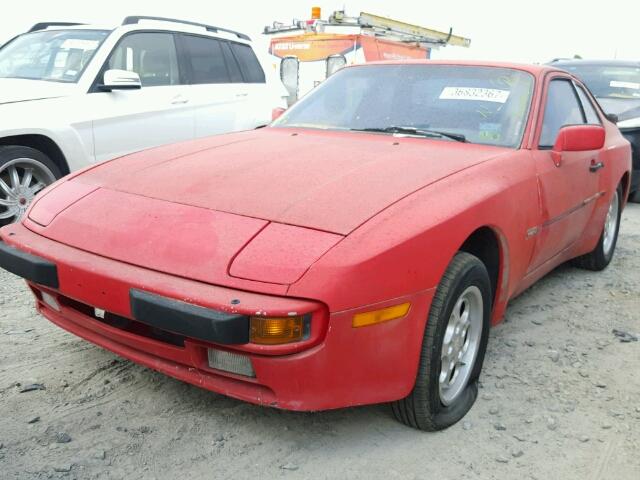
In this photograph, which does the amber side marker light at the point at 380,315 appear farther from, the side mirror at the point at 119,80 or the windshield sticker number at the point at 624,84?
the windshield sticker number at the point at 624,84

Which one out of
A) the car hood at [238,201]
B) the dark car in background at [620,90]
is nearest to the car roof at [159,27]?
the car hood at [238,201]

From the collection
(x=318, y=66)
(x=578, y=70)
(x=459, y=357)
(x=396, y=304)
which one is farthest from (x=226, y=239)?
(x=318, y=66)

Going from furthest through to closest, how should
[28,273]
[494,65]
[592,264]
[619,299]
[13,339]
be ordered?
[592,264] < [619,299] < [494,65] < [13,339] < [28,273]

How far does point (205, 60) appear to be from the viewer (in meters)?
6.26

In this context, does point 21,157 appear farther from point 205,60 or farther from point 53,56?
point 205,60

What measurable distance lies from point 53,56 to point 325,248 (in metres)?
4.28

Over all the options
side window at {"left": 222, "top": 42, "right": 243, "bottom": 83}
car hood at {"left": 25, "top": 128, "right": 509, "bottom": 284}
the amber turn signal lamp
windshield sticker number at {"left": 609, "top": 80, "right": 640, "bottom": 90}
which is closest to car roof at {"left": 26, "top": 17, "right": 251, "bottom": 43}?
side window at {"left": 222, "top": 42, "right": 243, "bottom": 83}

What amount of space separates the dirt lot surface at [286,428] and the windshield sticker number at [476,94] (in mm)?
1303

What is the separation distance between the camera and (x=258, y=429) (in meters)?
2.44

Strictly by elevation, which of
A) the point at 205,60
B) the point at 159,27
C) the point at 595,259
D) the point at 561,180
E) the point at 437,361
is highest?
the point at 159,27

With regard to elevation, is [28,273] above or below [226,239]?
below

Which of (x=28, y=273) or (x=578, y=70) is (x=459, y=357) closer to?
(x=28, y=273)

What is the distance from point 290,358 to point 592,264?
338cm

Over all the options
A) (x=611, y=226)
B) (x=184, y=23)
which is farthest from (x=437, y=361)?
→ (x=184, y=23)
